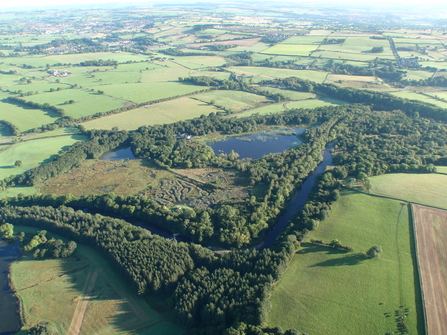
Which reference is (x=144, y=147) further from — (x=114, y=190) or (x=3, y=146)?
(x=3, y=146)

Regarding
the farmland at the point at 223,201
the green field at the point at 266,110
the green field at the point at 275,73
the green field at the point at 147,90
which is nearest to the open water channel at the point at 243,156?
the farmland at the point at 223,201

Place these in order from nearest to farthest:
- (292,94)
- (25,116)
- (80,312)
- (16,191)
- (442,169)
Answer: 1. (80,312)
2. (16,191)
3. (442,169)
4. (25,116)
5. (292,94)

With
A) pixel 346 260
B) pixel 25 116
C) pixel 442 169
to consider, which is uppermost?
pixel 442 169

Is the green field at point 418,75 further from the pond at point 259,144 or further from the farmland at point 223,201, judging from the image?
the pond at point 259,144

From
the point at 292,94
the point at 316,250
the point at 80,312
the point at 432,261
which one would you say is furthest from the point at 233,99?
the point at 80,312

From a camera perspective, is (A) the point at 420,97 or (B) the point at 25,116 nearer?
(B) the point at 25,116

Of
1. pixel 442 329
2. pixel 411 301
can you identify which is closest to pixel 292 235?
pixel 411 301

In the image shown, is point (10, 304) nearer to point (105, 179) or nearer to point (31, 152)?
point (105, 179)
